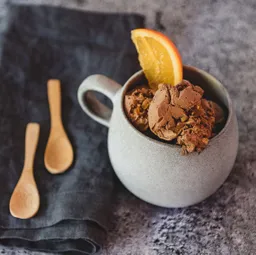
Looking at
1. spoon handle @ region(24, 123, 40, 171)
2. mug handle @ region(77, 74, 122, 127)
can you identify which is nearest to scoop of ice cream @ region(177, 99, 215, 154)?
mug handle @ region(77, 74, 122, 127)

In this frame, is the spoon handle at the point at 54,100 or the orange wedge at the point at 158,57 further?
the spoon handle at the point at 54,100

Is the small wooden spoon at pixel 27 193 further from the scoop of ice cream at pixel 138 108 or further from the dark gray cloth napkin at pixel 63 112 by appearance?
the scoop of ice cream at pixel 138 108

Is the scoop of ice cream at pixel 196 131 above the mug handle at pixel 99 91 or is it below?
above

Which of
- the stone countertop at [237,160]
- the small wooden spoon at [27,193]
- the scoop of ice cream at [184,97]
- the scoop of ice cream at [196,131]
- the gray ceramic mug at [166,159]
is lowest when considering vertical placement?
the small wooden spoon at [27,193]

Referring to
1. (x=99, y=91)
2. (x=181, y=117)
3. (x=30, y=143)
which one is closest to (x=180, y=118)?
(x=181, y=117)

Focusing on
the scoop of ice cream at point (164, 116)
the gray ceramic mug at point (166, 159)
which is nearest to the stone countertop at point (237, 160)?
the gray ceramic mug at point (166, 159)
